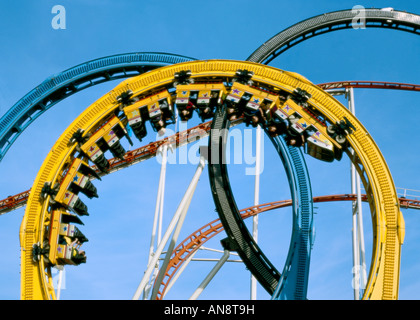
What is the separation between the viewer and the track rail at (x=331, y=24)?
13.4 metres

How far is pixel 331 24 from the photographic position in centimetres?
1380

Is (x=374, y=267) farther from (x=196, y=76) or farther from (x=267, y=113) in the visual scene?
(x=196, y=76)

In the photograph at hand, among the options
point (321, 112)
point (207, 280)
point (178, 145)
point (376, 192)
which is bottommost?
point (207, 280)

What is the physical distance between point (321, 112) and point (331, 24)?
17.0 feet

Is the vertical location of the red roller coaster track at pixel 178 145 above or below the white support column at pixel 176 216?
above

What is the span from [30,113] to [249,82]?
612 centimetres

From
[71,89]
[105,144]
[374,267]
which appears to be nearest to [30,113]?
[71,89]

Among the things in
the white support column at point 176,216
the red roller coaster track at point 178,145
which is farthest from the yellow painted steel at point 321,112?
the red roller coaster track at point 178,145

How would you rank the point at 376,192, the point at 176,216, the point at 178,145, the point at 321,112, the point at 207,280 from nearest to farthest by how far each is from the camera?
1. the point at 376,192
2. the point at 321,112
3. the point at 176,216
4. the point at 207,280
5. the point at 178,145

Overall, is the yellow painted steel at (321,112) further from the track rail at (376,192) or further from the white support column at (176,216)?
the white support column at (176,216)

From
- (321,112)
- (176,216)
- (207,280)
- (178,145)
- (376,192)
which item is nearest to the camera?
(376,192)

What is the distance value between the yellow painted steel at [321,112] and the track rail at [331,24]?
144 inches

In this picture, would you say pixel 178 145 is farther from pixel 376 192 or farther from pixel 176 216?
pixel 376 192

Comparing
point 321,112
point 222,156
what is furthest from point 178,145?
point 321,112
